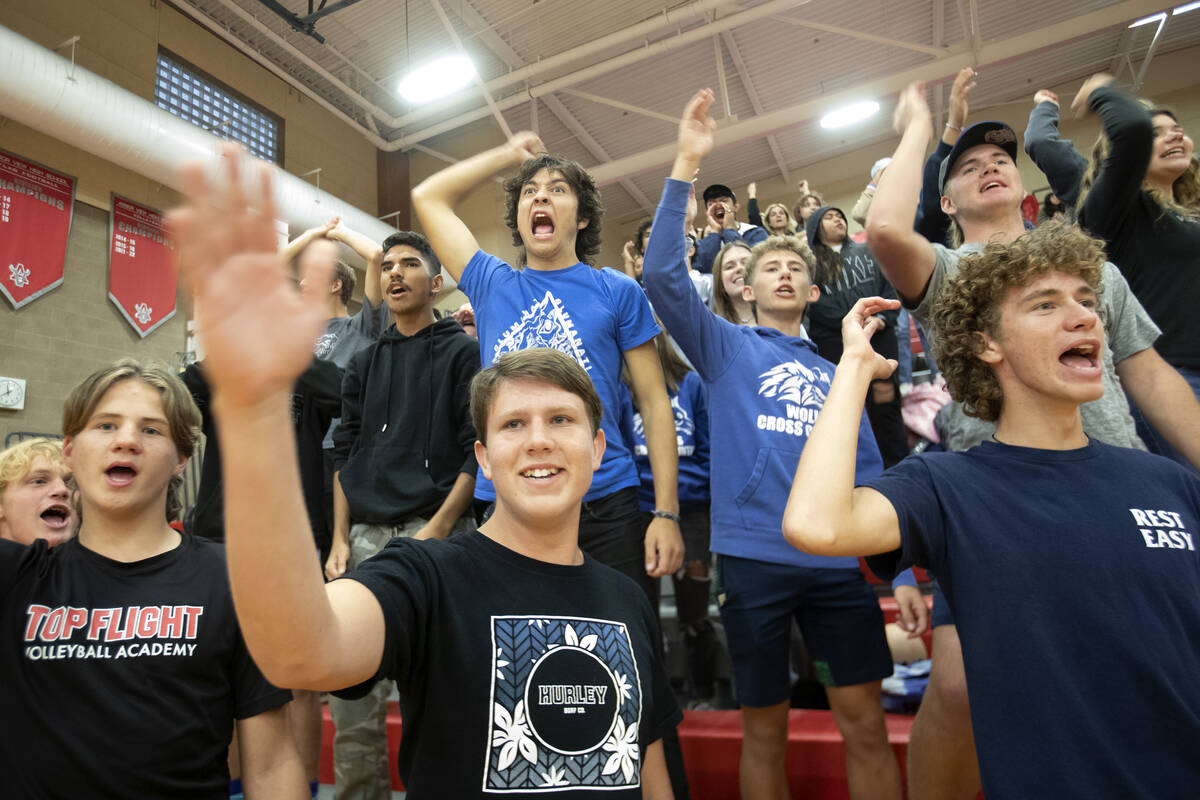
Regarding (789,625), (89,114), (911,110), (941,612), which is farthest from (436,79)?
(941,612)

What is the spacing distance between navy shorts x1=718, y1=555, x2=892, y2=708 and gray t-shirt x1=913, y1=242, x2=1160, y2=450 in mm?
468

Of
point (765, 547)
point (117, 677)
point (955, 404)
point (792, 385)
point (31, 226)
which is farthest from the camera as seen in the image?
point (31, 226)

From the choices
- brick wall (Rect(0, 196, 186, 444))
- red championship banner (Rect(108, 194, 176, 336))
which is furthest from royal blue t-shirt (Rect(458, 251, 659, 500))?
red championship banner (Rect(108, 194, 176, 336))

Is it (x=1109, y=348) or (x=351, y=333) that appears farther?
(x=351, y=333)

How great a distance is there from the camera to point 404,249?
8.28ft

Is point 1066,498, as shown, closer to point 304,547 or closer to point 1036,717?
point 1036,717

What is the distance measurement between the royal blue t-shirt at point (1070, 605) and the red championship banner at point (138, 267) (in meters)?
7.51

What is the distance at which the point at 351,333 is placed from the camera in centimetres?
308

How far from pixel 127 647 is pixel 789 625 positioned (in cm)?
147

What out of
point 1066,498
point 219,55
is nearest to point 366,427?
point 1066,498

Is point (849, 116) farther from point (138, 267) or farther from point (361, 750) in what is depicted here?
point (361, 750)

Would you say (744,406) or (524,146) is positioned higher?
(524,146)

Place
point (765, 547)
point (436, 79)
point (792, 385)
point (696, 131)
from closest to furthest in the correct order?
point (765, 547) → point (696, 131) → point (792, 385) → point (436, 79)

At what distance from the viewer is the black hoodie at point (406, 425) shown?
2072mm
